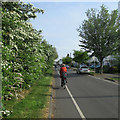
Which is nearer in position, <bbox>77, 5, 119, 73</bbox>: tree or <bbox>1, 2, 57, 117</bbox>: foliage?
<bbox>1, 2, 57, 117</bbox>: foliage

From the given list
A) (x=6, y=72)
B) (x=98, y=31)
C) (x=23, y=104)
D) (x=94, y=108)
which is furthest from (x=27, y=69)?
(x=98, y=31)

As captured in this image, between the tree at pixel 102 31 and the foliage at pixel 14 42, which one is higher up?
the tree at pixel 102 31

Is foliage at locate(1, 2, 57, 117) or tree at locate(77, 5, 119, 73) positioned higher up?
tree at locate(77, 5, 119, 73)

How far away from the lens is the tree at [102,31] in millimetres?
26450

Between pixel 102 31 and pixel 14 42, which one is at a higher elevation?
pixel 102 31

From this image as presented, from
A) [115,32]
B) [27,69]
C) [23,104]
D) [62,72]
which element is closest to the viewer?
[23,104]

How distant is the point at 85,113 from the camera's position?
6246 mm

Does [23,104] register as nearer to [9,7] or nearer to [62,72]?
[9,7]

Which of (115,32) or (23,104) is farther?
(115,32)

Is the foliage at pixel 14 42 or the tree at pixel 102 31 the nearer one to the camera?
the foliage at pixel 14 42

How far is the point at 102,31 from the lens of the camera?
2628 cm

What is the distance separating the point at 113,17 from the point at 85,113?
24015 mm

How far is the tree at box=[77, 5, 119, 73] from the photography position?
2645 centimetres

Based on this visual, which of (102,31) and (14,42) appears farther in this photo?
(102,31)
